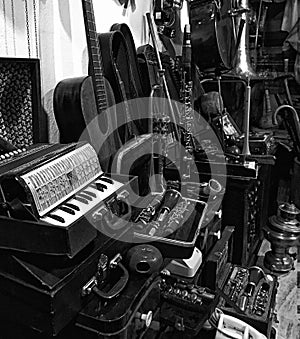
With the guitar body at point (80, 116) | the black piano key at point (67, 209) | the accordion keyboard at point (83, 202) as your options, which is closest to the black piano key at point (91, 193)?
the accordion keyboard at point (83, 202)

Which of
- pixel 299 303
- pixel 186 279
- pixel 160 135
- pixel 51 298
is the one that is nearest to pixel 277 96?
pixel 299 303

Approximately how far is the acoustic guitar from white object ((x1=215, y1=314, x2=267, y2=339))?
0.69m

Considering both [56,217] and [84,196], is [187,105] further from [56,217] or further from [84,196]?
[56,217]

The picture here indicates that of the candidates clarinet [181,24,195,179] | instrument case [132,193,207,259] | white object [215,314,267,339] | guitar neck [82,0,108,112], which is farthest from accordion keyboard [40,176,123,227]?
clarinet [181,24,195,179]

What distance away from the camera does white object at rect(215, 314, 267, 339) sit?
1354 millimetres

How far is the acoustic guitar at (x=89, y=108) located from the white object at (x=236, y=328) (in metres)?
0.69

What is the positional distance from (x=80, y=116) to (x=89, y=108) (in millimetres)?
58

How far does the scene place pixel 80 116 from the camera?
137 cm

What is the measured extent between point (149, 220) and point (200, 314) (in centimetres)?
33

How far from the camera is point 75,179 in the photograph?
3.17ft

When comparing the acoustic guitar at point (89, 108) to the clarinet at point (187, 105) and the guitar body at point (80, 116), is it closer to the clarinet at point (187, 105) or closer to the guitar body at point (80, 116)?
the guitar body at point (80, 116)

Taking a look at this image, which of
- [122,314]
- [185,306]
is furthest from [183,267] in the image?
[122,314]

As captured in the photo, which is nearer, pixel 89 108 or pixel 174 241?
pixel 174 241

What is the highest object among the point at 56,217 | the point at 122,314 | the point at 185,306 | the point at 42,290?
the point at 56,217
